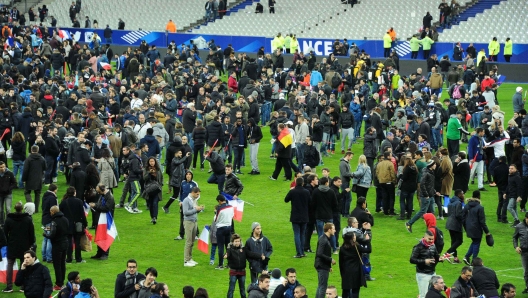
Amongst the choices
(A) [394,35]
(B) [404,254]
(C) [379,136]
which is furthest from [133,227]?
(A) [394,35]

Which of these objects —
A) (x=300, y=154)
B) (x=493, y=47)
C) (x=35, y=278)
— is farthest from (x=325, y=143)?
(x=493, y=47)

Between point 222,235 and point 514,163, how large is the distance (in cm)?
834

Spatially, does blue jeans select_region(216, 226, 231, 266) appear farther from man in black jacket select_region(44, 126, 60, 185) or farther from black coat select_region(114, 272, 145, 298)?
man in black jacket select_region(44, 126, 60, 185)

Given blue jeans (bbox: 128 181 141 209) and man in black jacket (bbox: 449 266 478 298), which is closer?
man in black jacket (bbox: 449 266 478 298)

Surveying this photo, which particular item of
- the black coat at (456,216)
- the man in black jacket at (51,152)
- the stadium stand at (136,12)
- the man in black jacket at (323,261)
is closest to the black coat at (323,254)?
the man in black jacket at (323,261)

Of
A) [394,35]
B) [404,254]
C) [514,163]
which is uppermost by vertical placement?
[394,35]

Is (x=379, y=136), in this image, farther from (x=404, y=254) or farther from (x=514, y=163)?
(x=404, y=254)

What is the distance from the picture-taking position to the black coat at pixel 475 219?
19.4 meters

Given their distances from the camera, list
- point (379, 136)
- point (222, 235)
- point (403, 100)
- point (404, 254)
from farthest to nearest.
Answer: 1. point (403, 100)
2. point (379, 136)
3. point (404, 254)
4. point (222, 235)

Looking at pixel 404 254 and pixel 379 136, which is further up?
pixel 379 136

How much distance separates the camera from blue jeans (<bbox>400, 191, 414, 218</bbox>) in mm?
23078

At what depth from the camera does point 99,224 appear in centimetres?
2017

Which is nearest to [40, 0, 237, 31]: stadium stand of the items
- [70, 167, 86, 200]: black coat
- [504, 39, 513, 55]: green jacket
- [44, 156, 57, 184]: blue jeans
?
[504, 39, 513, 55]: green jacket

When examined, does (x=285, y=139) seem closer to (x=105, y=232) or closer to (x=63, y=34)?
(x=105, y=232)
